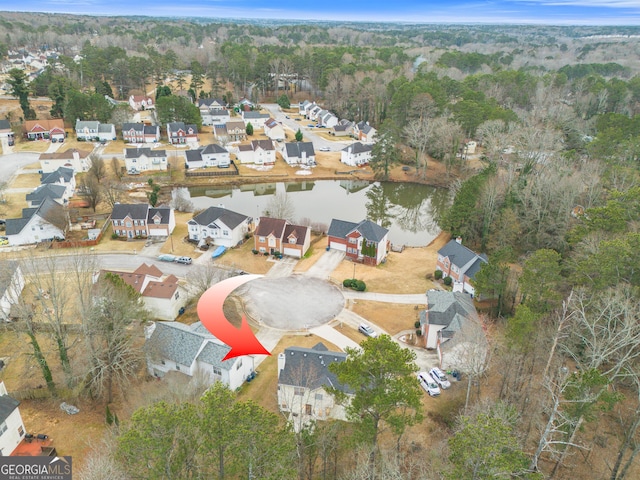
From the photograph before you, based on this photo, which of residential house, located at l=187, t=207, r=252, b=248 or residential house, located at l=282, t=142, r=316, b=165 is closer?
residential house, located at l=187, t=207, r=252, b=248

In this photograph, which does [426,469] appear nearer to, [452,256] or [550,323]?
[550,323]

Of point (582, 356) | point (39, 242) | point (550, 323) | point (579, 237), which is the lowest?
point (39, 242)

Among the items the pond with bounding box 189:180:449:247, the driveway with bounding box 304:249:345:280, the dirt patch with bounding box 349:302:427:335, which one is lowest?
the pond with bounding box 189:180:449:247

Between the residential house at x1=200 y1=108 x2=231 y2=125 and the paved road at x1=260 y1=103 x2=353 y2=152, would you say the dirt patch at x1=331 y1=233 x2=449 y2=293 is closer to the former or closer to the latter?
the paved road at x1=260 y1=103 x2=353 y2=152

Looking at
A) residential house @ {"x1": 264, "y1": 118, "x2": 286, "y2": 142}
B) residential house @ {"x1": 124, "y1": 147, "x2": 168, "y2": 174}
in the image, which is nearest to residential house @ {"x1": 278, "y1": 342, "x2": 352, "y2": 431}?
residential house @ {"x1": 124, "y1": 147, "x2": 168, "y2": 174}

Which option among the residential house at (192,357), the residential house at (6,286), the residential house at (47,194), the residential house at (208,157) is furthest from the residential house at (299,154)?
the residential house at (192,357)

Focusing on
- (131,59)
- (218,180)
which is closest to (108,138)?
(218,180)
